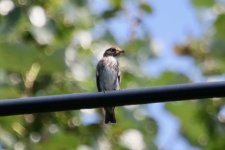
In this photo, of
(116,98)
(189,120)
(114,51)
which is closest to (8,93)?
(114,51)

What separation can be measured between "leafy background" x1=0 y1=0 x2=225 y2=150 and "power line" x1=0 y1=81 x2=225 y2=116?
252 cm

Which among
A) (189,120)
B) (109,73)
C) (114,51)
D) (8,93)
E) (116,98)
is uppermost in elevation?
(114,51)

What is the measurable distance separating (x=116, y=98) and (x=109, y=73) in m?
3.11

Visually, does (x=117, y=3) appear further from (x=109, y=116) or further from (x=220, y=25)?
(x=109, y=116)

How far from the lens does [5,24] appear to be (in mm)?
7547

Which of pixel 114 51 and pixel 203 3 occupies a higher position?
pixel 203 3

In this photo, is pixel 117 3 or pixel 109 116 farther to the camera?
pixel 117 3

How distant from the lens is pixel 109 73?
26.5 feet

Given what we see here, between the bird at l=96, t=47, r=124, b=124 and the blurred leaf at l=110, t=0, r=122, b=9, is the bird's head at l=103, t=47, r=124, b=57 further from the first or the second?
the blurred leaf at l=110, t=0, r=122, b=9

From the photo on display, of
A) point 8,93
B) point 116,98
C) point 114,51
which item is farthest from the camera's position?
point 114,51

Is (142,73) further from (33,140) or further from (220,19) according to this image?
(33,140)

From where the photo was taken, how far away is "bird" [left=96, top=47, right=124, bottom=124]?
794 centimetres

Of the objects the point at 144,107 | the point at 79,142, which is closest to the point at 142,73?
the point at 144,107

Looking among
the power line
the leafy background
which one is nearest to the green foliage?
the leafy background
